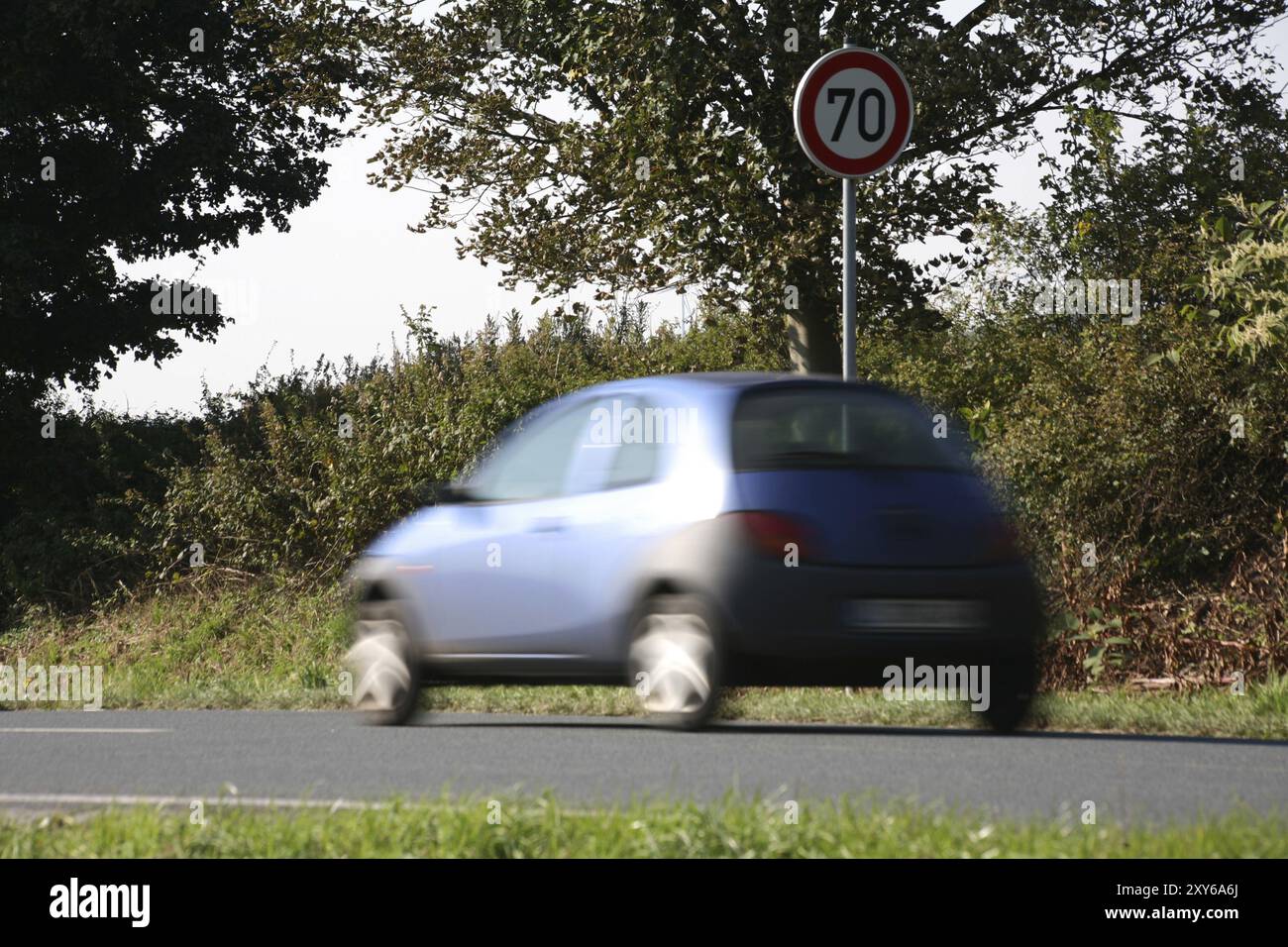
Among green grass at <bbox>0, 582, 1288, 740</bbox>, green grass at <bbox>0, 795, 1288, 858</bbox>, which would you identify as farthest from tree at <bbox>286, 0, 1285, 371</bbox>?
green grass at <bbox>0, 795, 1288, 858</bbox>

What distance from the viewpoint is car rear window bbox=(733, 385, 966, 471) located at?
358 inches

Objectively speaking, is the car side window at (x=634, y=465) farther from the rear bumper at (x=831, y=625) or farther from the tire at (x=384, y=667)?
the tire at (x=384, y=667)

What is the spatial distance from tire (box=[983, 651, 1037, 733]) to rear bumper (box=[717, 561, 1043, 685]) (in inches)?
19.3

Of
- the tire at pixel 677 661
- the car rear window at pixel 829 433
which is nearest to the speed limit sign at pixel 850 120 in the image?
the car rear window at pixel 829 433

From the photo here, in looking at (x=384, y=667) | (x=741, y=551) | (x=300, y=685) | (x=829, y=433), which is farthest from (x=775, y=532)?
(x=300, y=685)

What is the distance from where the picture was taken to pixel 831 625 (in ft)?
29.2

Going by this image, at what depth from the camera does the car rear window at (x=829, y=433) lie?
9.09m

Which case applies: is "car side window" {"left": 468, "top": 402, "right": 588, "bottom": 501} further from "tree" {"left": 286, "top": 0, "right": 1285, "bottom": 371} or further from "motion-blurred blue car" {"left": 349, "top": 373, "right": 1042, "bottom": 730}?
"tree" {"left": 286, "top": 0, "right": 1285, "bottom": 371}

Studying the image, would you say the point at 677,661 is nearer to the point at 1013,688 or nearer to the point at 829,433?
the point at 829,433

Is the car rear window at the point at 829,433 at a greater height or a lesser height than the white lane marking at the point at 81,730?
greater

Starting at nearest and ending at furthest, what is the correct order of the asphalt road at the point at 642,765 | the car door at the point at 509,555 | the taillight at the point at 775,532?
the asphalt road at the point at 642,765, the taillight at the point at 775,532, the car door at the point at 509,555

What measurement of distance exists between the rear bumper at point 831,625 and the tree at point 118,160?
19.5 meters

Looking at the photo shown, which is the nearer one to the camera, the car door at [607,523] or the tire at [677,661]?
the tire at [677,661]
